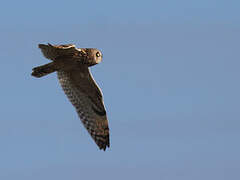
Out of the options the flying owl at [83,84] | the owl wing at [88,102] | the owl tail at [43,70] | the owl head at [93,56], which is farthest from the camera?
the owl wing at [88,102]

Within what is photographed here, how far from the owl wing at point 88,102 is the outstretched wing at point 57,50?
1.52m

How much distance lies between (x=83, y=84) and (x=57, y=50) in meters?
2.34

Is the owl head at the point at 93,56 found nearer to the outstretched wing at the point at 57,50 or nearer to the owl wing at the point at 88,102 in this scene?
the outstretched wing at the point at 57,50

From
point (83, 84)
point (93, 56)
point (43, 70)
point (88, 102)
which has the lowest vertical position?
point (88, 102)

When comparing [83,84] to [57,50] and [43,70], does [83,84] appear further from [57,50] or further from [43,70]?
[57,50]

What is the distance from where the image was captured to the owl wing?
20.1 meters

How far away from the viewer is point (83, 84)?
2022 centimetres

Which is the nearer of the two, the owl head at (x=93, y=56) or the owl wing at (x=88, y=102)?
the owl head at (x=93, y=56)

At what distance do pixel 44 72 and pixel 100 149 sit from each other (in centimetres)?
334

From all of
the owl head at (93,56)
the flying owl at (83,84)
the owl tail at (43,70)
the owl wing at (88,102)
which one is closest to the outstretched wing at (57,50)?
the flying owl at (83,84)

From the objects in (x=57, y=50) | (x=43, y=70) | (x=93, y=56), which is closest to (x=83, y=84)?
(x=93, y=56)

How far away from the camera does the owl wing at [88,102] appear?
2011 cm

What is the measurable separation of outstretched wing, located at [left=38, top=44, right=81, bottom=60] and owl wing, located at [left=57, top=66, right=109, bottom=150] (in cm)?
152

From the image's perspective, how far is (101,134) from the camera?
67.0 feet
